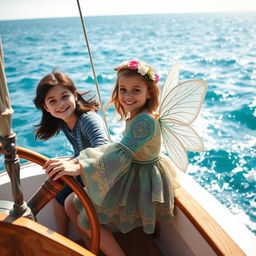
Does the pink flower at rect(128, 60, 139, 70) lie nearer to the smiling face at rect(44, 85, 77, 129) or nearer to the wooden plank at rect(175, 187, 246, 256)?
the smiling face at rect(44, 85, 77, 129)

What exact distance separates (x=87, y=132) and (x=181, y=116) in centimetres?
39

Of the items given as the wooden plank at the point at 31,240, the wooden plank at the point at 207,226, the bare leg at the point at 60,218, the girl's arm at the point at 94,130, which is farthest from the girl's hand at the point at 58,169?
the bare leg at the point at 60,218

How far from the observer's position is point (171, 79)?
1188 mm

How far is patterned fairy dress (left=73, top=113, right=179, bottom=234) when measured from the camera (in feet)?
3.43

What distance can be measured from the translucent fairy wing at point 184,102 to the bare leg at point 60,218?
1.99 ft

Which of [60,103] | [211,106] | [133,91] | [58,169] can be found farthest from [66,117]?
[211,106]

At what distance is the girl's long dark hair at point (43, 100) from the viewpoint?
1.24 m

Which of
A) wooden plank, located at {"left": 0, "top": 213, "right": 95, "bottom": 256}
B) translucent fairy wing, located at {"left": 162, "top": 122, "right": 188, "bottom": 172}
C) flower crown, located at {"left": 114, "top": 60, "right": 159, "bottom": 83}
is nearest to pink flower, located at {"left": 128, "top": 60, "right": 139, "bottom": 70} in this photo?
flower crown, located at {"left": 114, "top": 60, "right": 159, "bottom": 83}

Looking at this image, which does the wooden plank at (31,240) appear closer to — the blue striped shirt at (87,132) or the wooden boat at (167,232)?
the wooden boat at (167,232)

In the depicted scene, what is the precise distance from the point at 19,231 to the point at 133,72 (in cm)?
67

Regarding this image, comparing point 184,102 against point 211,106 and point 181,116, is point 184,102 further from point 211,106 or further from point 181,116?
point 211,106

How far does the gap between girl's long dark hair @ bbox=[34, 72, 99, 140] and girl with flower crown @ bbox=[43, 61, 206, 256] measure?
8.9 inches

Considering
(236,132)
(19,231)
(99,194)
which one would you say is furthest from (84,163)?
(236,132)

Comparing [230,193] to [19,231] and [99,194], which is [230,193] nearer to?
[99,194]
